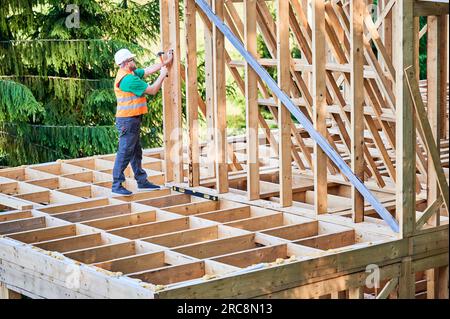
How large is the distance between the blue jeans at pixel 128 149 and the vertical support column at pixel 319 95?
2.18 meters

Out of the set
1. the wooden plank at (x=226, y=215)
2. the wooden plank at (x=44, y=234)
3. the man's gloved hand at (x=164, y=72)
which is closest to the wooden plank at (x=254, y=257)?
the wooden plank at (x=226, y=215)

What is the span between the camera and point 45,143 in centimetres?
1809

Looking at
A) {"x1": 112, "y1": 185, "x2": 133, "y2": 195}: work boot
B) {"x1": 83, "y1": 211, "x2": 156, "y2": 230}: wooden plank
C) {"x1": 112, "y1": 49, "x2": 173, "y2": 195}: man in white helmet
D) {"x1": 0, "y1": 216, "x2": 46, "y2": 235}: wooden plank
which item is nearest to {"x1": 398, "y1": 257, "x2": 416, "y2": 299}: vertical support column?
{"x1": 83, "y1": 211, "x2": 156, "y2": 230}: wooden plank

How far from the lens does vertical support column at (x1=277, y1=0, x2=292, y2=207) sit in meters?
10.8

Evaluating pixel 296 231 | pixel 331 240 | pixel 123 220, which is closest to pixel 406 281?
pixel 331 240

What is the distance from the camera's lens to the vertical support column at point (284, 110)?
1076 cm

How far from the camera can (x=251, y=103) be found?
37.0ft

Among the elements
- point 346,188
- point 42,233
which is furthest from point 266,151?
point 42,233

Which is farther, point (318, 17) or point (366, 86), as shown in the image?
point (366, 86)

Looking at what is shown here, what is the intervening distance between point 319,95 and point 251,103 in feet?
3.20

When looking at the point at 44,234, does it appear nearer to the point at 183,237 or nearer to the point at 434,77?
the point at 183,237

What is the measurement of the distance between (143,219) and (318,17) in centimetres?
268

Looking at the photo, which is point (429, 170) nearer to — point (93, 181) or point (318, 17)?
point (318, 17)

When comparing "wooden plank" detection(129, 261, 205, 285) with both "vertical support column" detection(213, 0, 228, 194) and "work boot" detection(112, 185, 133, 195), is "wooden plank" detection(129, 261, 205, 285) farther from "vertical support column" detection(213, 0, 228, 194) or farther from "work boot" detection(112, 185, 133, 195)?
"work boot" detection(112, 185, 133, 195)
